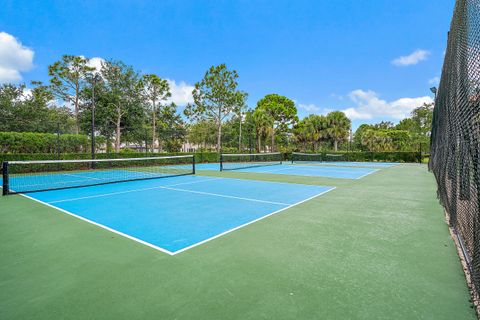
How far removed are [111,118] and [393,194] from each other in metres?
29.6

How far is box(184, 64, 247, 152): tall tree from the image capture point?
32.2 meters

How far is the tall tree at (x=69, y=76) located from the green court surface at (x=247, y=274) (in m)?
27.6

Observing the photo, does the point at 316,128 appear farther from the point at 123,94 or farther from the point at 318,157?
the point at 123,94

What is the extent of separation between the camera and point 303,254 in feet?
11.6

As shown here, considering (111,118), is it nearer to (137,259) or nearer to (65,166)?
(65,166)

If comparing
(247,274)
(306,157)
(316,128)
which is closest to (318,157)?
(306,157)

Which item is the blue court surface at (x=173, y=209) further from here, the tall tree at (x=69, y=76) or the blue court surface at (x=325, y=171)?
the tall tree at (x=69, y=76)

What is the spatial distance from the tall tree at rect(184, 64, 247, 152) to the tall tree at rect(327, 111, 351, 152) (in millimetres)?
14372

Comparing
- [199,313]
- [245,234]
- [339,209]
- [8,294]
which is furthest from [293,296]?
[339,209]

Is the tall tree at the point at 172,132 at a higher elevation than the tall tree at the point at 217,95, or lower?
lower

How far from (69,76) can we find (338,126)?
34.9m

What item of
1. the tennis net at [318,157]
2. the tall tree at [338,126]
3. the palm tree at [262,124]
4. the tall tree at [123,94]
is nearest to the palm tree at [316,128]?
the tall tree at [338,126]

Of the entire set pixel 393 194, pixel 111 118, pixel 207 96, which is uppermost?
pixel 207 96

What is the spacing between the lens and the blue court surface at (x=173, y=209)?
4.45 meters
